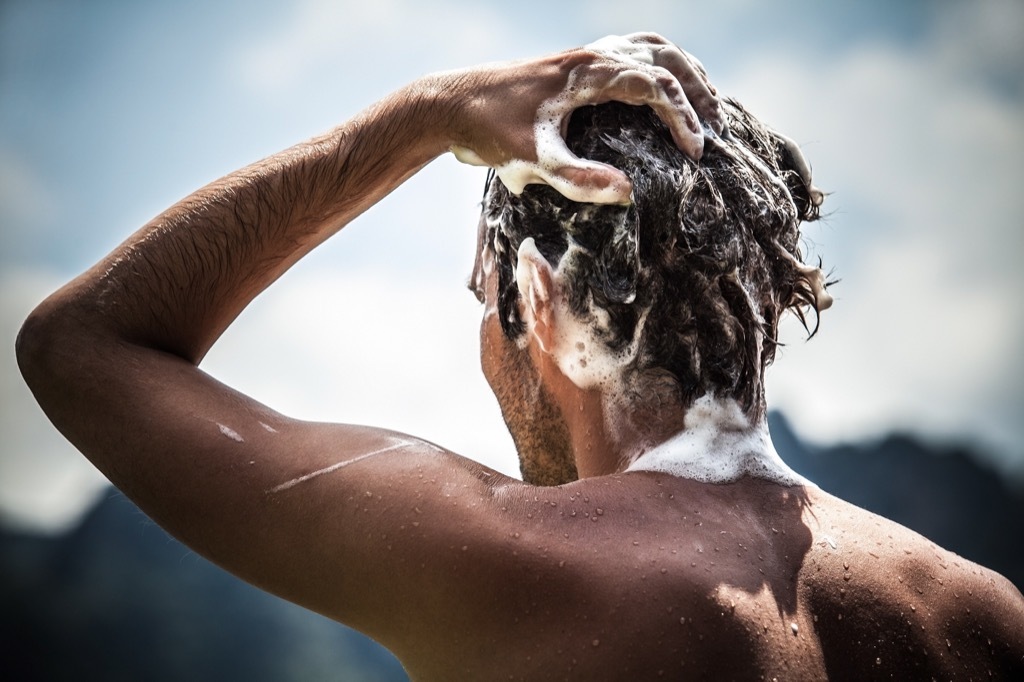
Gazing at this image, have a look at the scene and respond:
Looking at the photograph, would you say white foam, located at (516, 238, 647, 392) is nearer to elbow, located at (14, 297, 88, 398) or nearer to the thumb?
the thumb

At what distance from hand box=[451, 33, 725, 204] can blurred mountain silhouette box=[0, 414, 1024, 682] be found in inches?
106

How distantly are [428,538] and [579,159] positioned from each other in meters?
0.47

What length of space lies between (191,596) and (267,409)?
2871mm

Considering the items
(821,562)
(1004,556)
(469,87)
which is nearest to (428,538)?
(821,562)

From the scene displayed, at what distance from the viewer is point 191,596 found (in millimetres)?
3461

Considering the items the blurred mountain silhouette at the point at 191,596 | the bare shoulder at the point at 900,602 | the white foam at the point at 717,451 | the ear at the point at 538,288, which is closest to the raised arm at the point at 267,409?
the ear at the point at 538,288

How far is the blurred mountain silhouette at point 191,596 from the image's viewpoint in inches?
136

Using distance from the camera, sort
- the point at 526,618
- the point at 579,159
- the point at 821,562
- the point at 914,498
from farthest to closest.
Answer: the point at 914,498, the point at 579,159, the point at 821,562, the point at 526,618

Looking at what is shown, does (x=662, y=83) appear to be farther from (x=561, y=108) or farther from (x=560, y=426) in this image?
(x=560, y=426)

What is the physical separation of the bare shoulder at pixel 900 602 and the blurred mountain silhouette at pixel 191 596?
2563 millimetres

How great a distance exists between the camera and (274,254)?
110cm

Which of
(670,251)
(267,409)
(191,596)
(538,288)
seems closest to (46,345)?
(267,409)

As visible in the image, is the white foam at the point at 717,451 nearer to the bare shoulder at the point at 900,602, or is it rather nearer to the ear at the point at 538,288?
the bare shoulder at the point at 900,602

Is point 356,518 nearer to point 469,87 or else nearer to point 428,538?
point 428,538
